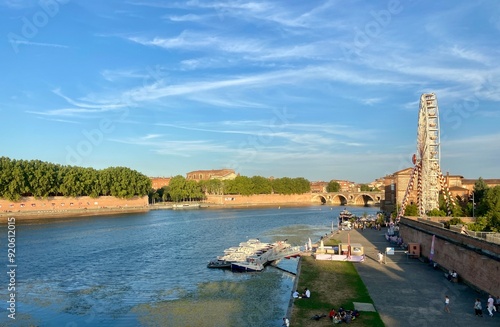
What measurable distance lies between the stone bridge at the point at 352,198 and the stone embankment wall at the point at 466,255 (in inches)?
5403

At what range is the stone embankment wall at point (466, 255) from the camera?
78.9ft

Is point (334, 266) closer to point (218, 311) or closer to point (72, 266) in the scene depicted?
point (218, 311)

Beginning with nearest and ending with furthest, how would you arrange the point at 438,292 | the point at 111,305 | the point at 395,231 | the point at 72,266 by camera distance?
the point at 438,292
the point at 111,305
the point at 72,266
the point at 395,231

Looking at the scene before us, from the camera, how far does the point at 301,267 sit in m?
35.1

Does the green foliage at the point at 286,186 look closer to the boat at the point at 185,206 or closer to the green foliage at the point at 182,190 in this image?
the green foliage at the point at 182,190

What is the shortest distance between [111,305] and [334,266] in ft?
54.7

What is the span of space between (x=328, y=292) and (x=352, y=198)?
527ft

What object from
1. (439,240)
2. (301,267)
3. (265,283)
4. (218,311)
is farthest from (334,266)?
(218,311)

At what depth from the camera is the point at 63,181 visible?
11575 cm

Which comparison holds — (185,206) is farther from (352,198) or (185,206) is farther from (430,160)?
(430,160)

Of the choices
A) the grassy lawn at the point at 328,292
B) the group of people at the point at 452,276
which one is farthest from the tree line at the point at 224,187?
the group of people at the point at 452,276

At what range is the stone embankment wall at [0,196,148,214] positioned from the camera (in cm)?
10602

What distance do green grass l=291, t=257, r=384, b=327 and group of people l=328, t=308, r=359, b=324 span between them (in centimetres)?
24

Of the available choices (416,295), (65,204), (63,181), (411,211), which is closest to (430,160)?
(411,211)
